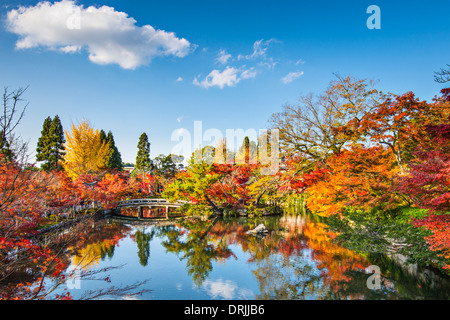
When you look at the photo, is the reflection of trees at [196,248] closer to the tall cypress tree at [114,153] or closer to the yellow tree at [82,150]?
the yellow tree at [82,150]

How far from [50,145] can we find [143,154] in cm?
1144

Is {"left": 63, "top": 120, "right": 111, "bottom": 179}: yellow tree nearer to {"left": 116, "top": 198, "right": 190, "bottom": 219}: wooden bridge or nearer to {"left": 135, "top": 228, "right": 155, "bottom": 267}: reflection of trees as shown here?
{"left": 116, "top": 198, "right": 190, "bottom": 219}: wooden bridge

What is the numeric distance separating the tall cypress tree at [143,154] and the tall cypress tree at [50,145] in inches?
387

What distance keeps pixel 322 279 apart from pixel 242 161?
17.1m

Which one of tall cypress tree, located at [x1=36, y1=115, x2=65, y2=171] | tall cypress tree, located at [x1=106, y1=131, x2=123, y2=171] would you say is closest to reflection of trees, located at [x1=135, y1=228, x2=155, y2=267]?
tall cypress tree, located at [x1=36, y1=115, x2=65, y2=171]

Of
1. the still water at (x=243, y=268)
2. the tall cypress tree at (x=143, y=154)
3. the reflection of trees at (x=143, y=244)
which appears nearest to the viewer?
the still water at (x=243, y=268)

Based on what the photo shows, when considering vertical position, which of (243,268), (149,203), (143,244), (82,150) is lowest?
(143,244)

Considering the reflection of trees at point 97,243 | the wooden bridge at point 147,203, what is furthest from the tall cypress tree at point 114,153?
the reflection of trees at point 97,243

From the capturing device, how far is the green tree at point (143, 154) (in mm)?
36188

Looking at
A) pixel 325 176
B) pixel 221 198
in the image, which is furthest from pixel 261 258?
pixel 221 198

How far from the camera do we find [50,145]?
91.5 feet

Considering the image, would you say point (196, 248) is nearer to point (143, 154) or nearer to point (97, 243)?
point (97, 243)

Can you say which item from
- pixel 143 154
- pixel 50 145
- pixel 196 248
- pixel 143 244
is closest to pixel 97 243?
pixel 143 244
